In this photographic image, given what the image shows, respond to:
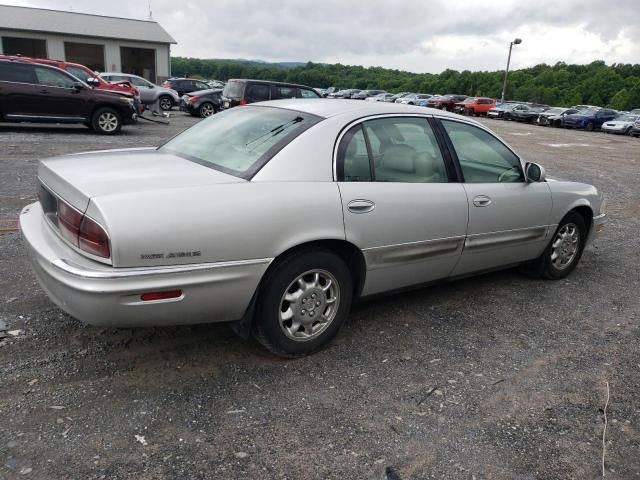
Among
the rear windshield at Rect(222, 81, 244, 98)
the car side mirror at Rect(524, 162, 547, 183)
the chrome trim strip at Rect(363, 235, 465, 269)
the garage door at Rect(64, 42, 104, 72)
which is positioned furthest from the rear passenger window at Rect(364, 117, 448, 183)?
the garage door at Rect(64, 42, 104, 72)

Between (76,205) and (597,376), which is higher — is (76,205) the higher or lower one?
the higher one

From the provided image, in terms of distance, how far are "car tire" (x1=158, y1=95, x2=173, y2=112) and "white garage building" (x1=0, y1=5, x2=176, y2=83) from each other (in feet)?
61.9

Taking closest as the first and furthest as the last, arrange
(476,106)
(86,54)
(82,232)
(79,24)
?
1. (82,232)
2. (79,24)
3. (86,54)
4. (476,106)

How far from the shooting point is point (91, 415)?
2.68 m

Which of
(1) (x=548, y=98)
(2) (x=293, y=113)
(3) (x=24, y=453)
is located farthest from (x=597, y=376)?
(1) (x=548, y=98)

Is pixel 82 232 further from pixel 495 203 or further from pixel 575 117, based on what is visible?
Answer: pixel 575 117

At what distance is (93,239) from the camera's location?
2598 millimetres

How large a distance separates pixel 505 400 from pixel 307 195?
1635 mm

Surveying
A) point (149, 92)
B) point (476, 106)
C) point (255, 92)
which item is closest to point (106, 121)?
point (255, 92)

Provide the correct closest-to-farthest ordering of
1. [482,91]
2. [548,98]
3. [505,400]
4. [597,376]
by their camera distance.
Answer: [505,400] → [597,376] → [548,98] → [482,91]

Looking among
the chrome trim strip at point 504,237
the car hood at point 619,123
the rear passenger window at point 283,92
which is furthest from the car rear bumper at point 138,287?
the car hood at point 619,123

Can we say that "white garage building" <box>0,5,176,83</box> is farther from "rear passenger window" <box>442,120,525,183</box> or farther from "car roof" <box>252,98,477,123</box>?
"rear passenger window" <box>442,120,525,183</box>

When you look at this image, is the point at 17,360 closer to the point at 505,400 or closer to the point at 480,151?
the point at 505,400

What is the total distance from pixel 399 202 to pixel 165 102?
2189 centimetres
